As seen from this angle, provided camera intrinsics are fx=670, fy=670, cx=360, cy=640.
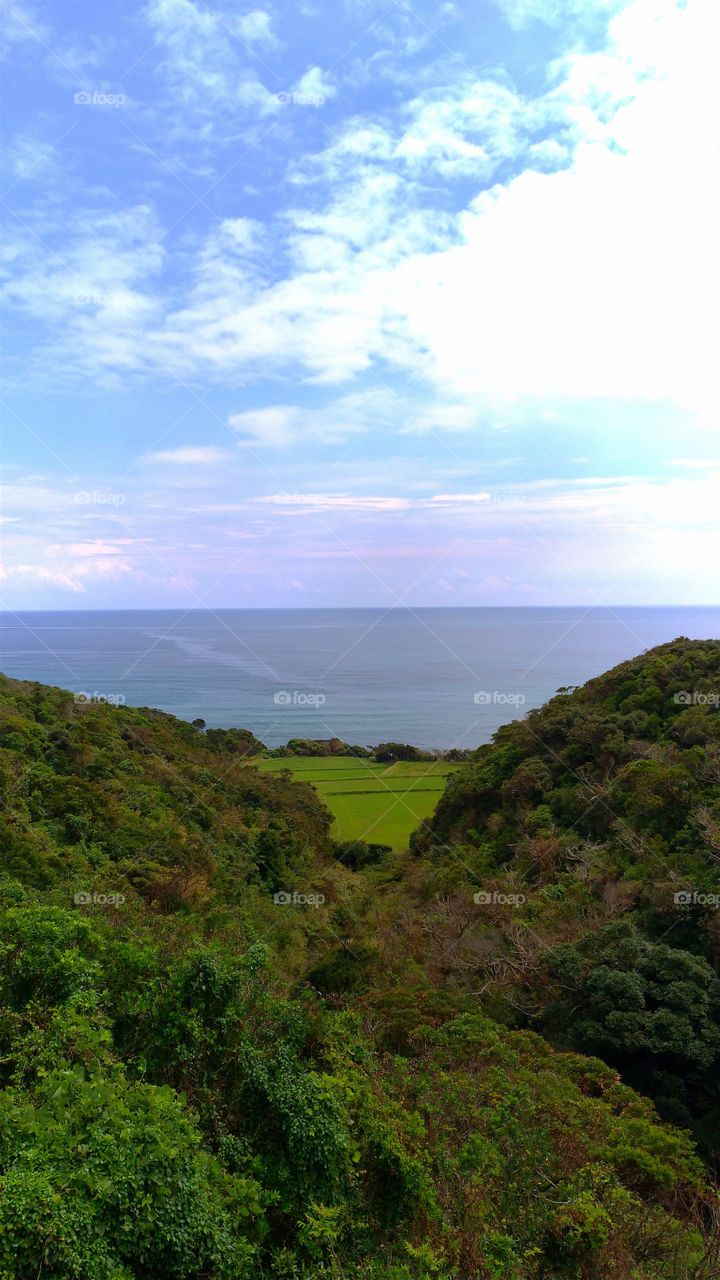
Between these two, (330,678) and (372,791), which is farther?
(330,678)

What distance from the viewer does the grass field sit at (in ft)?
126

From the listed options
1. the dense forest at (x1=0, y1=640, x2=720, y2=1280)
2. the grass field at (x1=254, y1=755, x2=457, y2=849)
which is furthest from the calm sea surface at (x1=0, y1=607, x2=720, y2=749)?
the dense forest at (x1=0, y1=640, x2=720, y2=1280)

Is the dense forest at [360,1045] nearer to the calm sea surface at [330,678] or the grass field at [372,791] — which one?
the grass field at [372,791]

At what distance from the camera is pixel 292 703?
245ft

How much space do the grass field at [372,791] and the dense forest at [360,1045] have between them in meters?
12.4

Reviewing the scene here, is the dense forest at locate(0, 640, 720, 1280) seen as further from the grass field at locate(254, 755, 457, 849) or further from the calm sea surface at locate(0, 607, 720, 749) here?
the calm sea surface at locate(0, 607, 720, 749)

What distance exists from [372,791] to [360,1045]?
37544 mm

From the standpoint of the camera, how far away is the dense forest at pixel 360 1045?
18.4 ft

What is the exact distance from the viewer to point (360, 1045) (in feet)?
28.7

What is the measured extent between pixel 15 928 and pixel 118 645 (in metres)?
123

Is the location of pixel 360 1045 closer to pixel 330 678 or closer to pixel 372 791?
pixel 372 791

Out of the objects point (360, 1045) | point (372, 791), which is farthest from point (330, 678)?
point (360, 1045)

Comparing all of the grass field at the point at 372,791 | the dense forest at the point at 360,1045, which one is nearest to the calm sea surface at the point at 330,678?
the grass field at the point at 372,791

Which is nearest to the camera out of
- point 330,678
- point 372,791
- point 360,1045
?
point 360,1045
